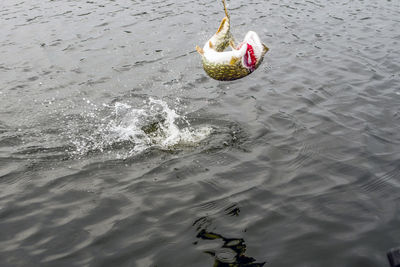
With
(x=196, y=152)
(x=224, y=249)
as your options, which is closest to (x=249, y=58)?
(x=196, y=152)

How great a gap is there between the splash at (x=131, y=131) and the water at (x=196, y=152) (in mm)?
37

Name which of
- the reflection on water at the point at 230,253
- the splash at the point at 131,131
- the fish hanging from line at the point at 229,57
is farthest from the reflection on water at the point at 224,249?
the splash at the point at 131,131

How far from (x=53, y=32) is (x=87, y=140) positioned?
311 inches

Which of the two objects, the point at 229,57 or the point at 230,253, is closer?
the point at 230,253

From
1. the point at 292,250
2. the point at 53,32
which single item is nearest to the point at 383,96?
the point at 292,250

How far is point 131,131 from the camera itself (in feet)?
24.5

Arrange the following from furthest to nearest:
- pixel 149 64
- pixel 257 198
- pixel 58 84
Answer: pixel 149 64, pixel 58 84, pixel 257 198

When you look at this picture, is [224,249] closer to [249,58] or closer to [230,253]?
[230,253]

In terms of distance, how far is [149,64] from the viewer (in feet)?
35.7

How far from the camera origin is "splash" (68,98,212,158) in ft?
23.2

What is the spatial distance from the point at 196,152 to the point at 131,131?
1461 millimetres

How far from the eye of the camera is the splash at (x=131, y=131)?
278 inches

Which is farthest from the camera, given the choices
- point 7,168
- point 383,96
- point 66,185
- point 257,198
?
point 383,96

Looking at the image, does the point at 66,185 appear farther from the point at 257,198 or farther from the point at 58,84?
the point at 58,84
